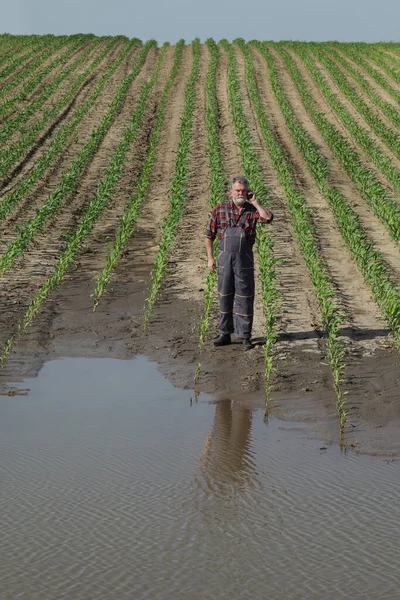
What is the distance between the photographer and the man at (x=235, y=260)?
9.72 meters

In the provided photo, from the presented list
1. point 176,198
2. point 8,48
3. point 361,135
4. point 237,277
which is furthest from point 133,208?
point 8,48

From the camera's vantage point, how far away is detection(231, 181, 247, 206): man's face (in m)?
9.52

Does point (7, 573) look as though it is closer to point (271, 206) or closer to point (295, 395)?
point (295, 395)

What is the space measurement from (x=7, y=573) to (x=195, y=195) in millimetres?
15837

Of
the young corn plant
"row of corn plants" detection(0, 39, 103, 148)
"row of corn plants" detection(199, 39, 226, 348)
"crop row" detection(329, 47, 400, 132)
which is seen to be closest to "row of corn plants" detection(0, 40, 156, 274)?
"row of corn plants" detection(0, 39, 103, 148)

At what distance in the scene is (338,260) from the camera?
14.2 m

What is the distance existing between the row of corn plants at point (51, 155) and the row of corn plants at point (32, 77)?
2.31 meters

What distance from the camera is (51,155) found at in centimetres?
2425

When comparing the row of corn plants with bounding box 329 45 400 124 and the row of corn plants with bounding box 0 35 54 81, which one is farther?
the row of corn plants with bounding box 0 35 54 81

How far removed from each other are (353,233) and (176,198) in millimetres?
4489

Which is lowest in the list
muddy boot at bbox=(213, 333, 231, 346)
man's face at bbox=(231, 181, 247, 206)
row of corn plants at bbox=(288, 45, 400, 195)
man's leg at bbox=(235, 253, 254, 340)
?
muddy boot at bbox=(213, 333, 231, 346)

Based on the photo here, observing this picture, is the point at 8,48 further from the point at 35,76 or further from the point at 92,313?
the point at 92,313

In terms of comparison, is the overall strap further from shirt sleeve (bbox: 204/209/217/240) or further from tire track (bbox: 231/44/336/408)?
tire track (bbox: 231/44/336/408)

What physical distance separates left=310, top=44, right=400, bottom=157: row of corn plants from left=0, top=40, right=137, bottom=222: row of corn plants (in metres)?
8.64
